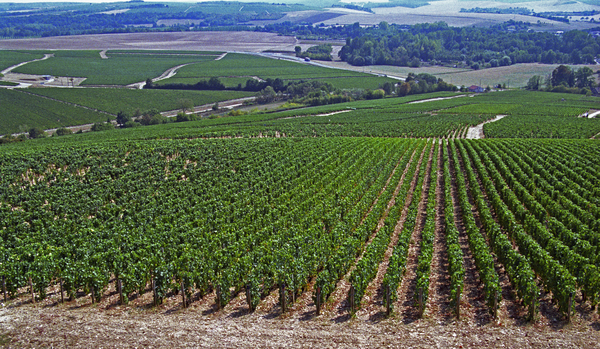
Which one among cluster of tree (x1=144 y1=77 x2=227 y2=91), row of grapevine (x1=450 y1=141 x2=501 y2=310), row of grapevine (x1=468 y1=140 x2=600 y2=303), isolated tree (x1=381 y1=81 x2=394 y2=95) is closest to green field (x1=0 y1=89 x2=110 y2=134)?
cluster of tree (x1=144 y1=77 x2=227 y2=91)

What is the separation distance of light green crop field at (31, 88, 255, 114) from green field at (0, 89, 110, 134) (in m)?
5.80

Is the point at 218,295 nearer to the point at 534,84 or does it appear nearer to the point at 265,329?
the point at 265,329

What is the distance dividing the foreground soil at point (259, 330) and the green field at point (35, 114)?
9391 cm

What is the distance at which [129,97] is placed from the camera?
449 ft

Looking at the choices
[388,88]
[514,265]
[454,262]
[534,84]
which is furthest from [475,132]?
[534,84]

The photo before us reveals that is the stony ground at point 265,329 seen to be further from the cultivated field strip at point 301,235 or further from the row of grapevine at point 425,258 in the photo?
the row of grapevine at point 425,258

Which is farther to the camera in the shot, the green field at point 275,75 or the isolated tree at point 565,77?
the isolated tree at point 565,77

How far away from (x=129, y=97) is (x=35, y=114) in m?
29.3

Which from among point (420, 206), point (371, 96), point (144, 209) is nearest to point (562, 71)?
point (371, 96)

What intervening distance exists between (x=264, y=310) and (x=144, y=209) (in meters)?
16.9

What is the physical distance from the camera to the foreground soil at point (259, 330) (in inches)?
639

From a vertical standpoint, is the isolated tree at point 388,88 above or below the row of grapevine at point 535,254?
above

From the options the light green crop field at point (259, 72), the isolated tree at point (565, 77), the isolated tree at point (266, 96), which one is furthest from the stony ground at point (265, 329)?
the isolated tree at point (565, 77)

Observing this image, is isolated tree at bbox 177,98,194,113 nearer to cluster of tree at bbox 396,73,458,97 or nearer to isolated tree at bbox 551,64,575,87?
cluster of tree at bbox 396,73,458,97
